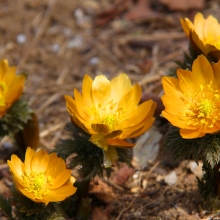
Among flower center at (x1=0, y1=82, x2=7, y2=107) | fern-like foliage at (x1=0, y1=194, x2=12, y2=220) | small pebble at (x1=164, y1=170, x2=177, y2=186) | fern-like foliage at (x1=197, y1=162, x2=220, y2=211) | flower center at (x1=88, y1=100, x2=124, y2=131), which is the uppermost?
flower center at (x1=0, y1=82, x2=7, y2=107)

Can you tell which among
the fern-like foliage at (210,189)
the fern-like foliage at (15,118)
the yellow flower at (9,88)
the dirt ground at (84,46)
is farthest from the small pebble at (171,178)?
the yellow flower at (9,88)

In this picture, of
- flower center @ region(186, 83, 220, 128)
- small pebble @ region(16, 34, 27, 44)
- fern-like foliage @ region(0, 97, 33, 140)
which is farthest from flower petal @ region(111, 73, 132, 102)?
small pebble @ region(16, 34, 27, 44)

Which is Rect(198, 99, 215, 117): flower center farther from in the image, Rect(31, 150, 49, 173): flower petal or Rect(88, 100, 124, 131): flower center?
Rect(31, 150, 49, 173): flower petal

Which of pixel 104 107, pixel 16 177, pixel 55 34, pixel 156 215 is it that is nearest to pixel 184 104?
pixel 104 107

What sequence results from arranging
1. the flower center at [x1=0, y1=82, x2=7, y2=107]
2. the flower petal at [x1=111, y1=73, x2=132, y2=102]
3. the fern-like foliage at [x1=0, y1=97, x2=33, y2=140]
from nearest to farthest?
the flower petal at [x1=111, y1=73, x2=132, y2=102]
the flower center at [x1=0, y1=82, x2=7, y2=107]
the fern-like foliage at [x1=0, y1=97, x2=33, y2=140]

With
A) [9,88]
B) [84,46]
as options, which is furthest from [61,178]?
[84,46]

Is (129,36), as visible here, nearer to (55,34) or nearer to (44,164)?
(55,34)

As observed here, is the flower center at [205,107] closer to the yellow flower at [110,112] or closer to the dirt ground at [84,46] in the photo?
the yellow flower at [110,112]
